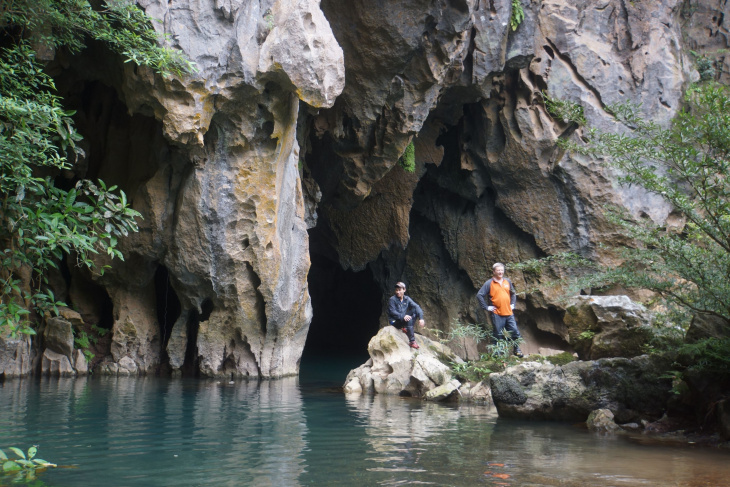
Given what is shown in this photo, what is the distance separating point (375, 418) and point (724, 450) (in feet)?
13.0

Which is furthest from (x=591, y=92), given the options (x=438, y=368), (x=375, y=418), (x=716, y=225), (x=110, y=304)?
(x=110, y=304)

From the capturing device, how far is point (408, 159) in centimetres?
1803

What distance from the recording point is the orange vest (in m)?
11.9

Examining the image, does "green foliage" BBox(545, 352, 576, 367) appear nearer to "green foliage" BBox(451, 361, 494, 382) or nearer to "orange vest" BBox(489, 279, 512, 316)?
"green foliage" BBox(451, 361, 494, 382)

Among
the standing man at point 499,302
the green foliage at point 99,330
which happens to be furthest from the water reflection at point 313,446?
the green foliage at point 99,330

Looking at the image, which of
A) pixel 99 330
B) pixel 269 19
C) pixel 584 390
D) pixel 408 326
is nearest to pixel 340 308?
pixel 99 330

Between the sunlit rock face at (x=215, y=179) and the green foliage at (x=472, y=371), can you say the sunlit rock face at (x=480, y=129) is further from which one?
the green foliage at (x=472, y=371)

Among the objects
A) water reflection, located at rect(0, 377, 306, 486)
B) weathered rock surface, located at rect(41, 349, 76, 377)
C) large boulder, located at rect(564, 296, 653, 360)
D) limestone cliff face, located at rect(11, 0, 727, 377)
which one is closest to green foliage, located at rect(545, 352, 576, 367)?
large boulder, located at rect(564, 296, 653, 360)

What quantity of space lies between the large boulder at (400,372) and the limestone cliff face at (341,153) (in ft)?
9.34

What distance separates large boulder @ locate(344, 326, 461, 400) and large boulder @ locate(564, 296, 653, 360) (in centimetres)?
224

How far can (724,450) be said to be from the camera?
6352mm

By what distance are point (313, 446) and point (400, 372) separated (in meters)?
5.52

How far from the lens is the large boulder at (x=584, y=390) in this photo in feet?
26.5

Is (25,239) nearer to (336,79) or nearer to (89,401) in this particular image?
(89,401)
